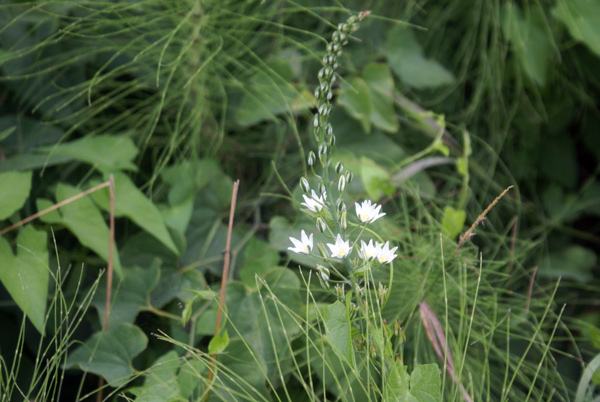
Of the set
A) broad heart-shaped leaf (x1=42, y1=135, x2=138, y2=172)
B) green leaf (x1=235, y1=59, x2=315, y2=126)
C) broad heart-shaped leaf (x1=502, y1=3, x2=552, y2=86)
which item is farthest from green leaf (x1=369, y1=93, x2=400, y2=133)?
broad heart-shaped leaf (x1=42, y1=135, x2=138, y2=172)

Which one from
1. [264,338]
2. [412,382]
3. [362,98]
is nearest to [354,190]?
[362,98]

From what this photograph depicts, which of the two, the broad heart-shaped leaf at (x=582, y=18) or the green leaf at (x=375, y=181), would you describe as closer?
the green leaf at (x=375, y=181)

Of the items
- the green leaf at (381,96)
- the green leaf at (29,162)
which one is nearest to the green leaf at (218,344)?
the green leaf at (29,162)

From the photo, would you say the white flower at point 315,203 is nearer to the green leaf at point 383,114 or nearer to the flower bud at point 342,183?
the flower bud at point 342,183

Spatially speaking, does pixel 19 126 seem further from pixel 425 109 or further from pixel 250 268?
pixel 425 109

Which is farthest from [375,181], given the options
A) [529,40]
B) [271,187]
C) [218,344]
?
[529,40]

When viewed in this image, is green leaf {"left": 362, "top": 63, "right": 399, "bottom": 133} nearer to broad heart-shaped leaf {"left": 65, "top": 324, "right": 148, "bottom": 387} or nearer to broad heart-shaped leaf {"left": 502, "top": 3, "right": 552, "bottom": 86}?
broad heart-shaped leaf {"left": 502, "top": 3, "right": 552, "bottom": 86}
